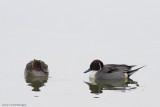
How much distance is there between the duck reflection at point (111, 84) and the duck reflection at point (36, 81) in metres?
1.37

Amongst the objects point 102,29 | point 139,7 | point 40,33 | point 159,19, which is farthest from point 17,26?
point 139,7

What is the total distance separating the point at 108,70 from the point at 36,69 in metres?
2.25

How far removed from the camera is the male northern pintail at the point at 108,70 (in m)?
18.1

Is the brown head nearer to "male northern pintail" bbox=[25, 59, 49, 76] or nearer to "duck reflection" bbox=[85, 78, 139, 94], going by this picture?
"male northern pintail" bbox=[25, 59, 49, 76]

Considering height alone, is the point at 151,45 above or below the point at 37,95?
above

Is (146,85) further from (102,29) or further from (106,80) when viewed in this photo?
(102,29)

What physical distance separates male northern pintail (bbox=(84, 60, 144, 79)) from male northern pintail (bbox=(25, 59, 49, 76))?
1380mm

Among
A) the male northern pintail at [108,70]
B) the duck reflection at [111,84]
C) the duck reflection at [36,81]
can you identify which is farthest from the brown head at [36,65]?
the duck reflection at [111,84]

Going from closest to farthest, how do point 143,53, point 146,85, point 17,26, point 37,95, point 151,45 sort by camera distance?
point 37,95 → point 146,85 → point 143,53 → point 151,45 → point 17,26

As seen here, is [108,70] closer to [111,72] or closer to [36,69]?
[111,72]

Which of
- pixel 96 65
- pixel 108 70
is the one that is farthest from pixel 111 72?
pixel 96 65

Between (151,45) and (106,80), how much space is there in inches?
187

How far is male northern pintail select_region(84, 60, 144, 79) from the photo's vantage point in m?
18.1

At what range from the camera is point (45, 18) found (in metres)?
28.9
